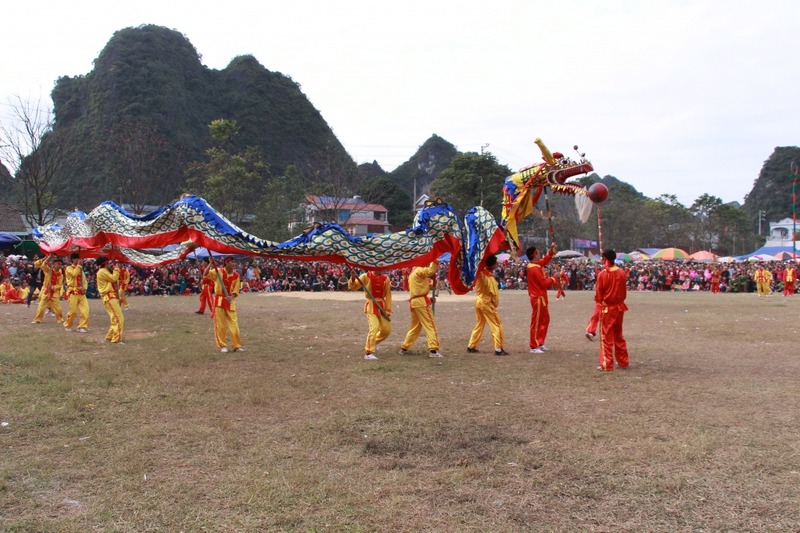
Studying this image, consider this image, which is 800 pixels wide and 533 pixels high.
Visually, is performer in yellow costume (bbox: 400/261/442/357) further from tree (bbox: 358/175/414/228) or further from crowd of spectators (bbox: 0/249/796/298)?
tree (bbox: 358/175/414/228)

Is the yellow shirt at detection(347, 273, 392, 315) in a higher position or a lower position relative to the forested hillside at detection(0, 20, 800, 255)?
lower

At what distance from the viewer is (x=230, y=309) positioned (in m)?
11.3

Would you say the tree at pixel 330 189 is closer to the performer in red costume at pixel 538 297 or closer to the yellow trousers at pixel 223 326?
the yellow trousers at pixel 223 326

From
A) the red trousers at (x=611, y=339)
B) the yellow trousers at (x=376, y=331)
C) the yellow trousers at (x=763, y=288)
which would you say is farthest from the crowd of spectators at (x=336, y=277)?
the red trousers at (x=611, y=339)

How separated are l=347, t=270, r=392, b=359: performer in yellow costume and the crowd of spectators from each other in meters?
18.0

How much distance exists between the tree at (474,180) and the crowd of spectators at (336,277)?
7005 mm

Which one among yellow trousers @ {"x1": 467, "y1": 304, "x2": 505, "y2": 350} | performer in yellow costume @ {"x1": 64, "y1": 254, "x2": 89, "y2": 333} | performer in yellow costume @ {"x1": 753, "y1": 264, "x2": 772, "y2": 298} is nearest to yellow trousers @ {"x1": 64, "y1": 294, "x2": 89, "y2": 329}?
performer in yellow costume @ {"x1": 64, "y1": 254, "x2": 89, "y2": 333}

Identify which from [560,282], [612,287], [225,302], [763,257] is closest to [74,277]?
[225,302]

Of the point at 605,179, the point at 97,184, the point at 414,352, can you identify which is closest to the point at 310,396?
the point at 414,352

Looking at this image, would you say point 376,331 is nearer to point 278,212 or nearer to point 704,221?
point 278,212

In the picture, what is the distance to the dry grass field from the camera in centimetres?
431

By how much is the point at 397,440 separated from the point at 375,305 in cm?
472

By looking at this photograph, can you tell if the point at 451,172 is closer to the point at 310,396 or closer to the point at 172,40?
the point at 310,396

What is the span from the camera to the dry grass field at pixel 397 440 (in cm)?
431
